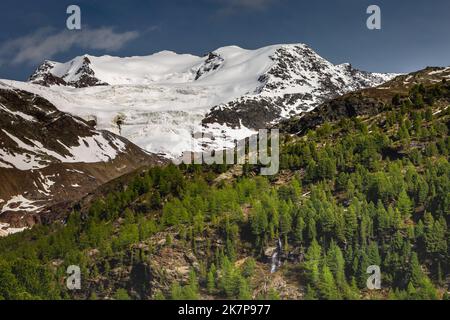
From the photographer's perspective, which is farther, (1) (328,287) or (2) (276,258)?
(2) (276,258)

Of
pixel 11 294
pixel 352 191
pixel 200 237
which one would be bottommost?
pixel 11 294

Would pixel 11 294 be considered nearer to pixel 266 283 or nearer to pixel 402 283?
pixel 266 283

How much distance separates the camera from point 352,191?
128 metres

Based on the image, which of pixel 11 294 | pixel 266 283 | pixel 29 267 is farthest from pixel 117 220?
pixel 266 283

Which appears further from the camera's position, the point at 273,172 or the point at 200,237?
the point at 273,172

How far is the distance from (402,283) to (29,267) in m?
67.1

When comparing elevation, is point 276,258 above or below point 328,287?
above

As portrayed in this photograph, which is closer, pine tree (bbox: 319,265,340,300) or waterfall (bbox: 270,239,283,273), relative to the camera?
pine tree (bbox: 319,265,340,300)

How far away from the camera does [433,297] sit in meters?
91.2

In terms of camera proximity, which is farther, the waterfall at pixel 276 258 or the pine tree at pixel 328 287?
the waterfall at pixel 276 258

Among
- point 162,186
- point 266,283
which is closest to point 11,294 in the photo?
point 266,283
